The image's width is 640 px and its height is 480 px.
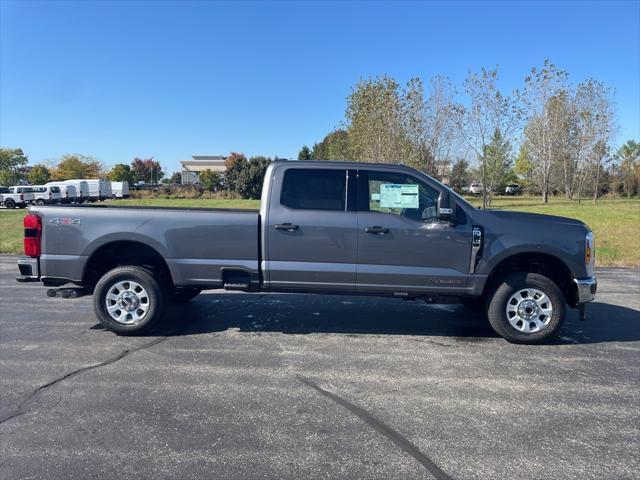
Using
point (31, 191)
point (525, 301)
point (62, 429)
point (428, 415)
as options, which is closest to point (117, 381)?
point (62, 429)

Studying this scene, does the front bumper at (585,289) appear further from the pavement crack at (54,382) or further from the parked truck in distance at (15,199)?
the parked truck in distance at (15,199)

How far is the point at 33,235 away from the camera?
17.5 feet

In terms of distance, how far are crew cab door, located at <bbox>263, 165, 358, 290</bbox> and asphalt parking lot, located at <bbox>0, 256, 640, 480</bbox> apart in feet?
2.47

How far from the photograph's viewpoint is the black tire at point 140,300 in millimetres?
5336

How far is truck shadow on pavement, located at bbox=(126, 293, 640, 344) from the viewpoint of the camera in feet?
18.6

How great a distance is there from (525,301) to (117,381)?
4349mm

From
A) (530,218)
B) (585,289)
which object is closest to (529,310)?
(585,289)

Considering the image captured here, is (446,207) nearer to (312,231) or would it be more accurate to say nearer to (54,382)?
(312,231)

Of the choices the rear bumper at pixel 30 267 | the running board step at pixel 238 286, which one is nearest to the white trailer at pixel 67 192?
the rear bumper at pixel 30 267

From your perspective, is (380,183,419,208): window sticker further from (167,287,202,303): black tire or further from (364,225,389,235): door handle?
(167,287,202,303): black tire

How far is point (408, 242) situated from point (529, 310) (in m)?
1.59

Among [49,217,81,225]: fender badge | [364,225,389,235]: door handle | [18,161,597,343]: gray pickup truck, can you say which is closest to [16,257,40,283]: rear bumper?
[18,161,597,343]: gray pickup truck

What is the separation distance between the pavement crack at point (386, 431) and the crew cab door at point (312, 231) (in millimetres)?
1409

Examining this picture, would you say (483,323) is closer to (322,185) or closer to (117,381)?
(322,185)
